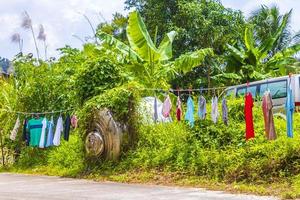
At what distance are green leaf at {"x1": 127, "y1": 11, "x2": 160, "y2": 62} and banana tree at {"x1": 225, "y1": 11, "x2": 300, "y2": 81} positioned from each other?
277 inches

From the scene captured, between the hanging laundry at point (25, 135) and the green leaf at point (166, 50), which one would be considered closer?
the hanging laundry at point (25, 135)

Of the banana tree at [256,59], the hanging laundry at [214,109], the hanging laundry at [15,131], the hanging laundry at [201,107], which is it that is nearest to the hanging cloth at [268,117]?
the hanging laundry at [214,109]

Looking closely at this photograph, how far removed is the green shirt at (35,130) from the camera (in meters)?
14.8

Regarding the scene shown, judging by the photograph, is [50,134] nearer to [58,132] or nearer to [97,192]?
[58,132]

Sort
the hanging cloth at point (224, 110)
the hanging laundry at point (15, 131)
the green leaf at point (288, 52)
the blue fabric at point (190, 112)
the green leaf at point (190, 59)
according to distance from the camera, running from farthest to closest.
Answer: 1. the green leaf at point (288, 52)
2. the green leaf at point (190, 59)
3. the hanging laundry at point (15, 131)
4. the blue fabric at point (190, 112)
5. the hanging cloth at point (224, 110)

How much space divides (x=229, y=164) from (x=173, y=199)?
2181mm

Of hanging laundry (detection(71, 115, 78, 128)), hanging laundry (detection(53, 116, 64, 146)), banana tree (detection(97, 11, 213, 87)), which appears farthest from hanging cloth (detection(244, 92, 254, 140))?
banana tree (detection(97, 11, 213, 87))

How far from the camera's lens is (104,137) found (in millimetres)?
12250

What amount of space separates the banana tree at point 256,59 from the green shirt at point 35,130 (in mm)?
10926

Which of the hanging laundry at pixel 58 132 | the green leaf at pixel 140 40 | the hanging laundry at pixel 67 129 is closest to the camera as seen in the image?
the hanging laundry at pixel 67 129

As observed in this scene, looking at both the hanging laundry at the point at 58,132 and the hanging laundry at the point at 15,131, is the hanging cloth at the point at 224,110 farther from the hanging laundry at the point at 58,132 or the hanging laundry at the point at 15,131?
the hanging laundry at the point at 15,131

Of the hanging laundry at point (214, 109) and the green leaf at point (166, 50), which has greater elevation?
the green leaf at point (166, 50)

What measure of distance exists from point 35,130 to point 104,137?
349 cm

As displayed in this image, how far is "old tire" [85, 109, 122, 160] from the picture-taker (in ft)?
39.9
